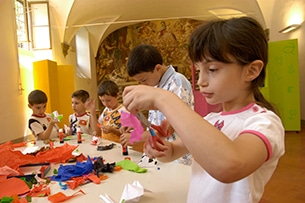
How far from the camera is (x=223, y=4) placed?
9.12 metres

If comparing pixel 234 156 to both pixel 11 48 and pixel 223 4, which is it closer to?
pixel 11 48

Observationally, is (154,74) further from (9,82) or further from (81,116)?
(9,82)

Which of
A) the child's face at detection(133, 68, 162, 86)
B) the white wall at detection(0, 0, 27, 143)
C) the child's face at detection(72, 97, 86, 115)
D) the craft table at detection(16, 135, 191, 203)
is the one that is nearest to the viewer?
the craft table at detection(16, 135, 191, 203)

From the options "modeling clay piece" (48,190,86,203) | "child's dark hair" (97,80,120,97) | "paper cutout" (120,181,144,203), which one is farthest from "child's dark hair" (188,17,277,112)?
"child's dark hair" (97,80,120,97)

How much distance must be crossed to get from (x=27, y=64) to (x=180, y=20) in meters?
8.20

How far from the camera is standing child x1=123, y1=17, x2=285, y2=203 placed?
1.83 feet

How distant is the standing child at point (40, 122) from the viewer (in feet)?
9.70

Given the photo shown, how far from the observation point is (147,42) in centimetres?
1279

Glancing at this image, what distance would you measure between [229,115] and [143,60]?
983 millimetres

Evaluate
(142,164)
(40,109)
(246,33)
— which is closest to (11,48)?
(40,109)

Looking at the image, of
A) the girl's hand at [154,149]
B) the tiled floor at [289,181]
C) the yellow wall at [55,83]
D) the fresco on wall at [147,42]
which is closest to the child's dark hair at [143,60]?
the girl's hand at [154,149]

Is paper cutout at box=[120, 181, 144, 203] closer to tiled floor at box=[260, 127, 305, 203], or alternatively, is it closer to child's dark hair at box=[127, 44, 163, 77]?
child's dark hair at box=[127, 44, 163, 77]

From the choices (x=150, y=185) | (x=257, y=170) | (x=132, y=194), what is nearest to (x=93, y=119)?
(x=150, y=185)

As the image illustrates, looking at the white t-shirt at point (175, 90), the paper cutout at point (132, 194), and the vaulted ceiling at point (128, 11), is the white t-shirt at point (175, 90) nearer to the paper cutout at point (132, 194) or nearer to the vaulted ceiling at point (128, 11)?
the paper cutout at point (132, 194)
